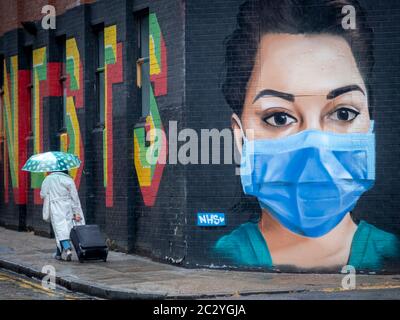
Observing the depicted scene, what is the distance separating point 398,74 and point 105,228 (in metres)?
7.56

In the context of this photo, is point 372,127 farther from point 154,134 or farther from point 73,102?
point 73,102

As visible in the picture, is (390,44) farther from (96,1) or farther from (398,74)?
(96,1)

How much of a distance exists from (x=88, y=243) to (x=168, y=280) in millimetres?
2932

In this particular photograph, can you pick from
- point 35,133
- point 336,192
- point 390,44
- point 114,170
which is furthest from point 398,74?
point 35,133

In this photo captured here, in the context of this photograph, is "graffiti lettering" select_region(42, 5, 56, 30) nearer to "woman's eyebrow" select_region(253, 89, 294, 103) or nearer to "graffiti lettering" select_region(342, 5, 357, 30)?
"woman's eyebrow" select_region(253, 89, 294, 103)

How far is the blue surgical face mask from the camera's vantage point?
15773 millimetres

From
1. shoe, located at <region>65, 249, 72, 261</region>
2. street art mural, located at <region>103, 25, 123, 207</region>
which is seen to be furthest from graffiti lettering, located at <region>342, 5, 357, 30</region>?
shoe, located at <region>65, 249, 72, 261</region>

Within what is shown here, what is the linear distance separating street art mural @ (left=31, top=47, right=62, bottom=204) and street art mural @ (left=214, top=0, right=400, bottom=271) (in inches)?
301

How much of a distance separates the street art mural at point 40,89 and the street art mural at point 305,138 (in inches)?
301

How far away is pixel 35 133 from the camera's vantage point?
23.7 metres

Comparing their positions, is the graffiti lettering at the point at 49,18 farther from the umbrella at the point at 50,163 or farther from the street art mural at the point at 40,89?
the umbrella at the point at 50,163

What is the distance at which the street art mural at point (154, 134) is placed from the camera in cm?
1717

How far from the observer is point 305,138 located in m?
15.8
